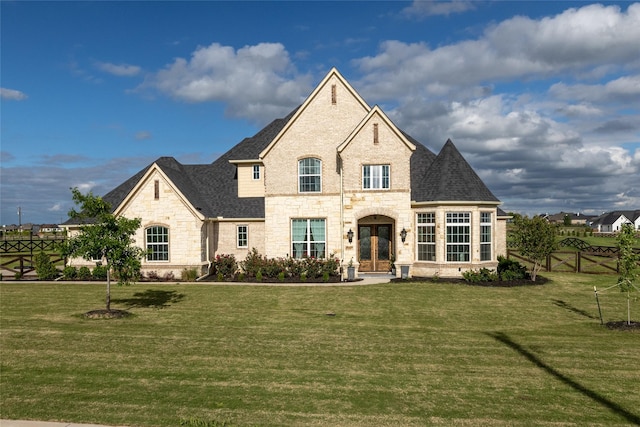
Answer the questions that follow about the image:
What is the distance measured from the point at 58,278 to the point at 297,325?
19451 millimetres

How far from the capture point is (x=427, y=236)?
25.7 meters

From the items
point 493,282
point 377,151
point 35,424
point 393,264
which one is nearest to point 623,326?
point 493,282

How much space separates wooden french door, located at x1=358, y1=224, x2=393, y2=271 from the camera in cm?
2773

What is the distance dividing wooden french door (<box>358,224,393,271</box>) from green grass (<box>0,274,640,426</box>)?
820cm

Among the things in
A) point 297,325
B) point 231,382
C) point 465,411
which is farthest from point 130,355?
point 465,411

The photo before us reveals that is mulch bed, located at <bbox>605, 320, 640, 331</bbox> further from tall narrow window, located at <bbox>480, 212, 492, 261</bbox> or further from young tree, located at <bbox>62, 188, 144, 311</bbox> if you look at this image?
young tree, located at <bbox>62, 188, 144, 311</bbox>

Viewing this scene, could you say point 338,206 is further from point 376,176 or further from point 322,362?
point 322,362

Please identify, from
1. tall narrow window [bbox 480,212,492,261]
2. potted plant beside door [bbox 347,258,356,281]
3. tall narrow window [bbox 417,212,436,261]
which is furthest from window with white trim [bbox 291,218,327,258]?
tall narrow window [bbox 480,212,492,261]

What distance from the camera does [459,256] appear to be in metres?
25.0

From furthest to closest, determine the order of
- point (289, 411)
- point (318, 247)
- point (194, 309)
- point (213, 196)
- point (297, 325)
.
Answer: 1. point (213, 196)
2. point (318, 247)
3. point (194, 309)
4. point (297, 325)
5. point (289, 411)

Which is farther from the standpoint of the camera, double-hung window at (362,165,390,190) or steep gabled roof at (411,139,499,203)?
double-hung window at (362,165,390,190)

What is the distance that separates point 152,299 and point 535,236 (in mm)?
20522

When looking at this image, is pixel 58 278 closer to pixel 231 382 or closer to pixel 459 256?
pixel 231 382

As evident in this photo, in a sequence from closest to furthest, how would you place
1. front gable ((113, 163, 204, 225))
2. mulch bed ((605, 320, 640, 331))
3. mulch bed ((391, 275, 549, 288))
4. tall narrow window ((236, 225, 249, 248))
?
mulch bed ((605, 320, 640, 331)), mulch bed ((391, 275, 549, 288)), front gable ((113, 163, 204, 225)), tall narrow window ((236, 225, 249, 248))
